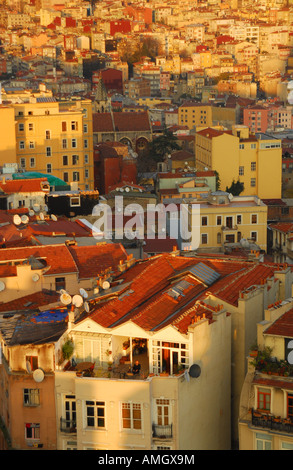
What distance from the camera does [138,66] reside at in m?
96.3

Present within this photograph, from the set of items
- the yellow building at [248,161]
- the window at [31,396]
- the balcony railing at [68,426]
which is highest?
the window at [31,396]

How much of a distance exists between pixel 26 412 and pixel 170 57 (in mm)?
98493

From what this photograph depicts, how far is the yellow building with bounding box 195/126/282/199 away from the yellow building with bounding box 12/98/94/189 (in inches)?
300

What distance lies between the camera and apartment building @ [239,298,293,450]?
11.1m

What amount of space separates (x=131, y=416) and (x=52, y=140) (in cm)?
2171

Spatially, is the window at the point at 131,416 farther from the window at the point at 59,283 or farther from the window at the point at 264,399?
the window at the point at 59,283

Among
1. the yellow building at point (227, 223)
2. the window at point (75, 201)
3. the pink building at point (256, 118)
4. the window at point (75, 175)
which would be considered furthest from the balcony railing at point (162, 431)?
the pink building at point (256, 118)

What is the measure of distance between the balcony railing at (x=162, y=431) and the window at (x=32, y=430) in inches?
61.7

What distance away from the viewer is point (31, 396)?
12234 mm

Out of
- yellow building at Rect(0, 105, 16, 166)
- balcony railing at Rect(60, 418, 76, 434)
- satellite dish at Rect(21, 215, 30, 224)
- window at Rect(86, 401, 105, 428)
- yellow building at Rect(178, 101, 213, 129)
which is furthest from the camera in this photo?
yellow building at Rect(178, 101, 213, 129)

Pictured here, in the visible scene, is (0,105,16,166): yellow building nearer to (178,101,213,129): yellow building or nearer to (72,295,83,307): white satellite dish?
(72,295,83,307): white satellite dish

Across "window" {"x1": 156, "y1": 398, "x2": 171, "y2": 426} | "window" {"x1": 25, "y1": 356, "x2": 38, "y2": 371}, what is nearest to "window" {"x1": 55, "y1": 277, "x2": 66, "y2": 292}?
"window" {"x1": 25, "y1": 356, "x2": 38, "y2": 371}

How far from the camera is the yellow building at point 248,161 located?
39469mm

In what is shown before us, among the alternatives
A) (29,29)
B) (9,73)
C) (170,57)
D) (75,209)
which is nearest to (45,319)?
(75,209)
